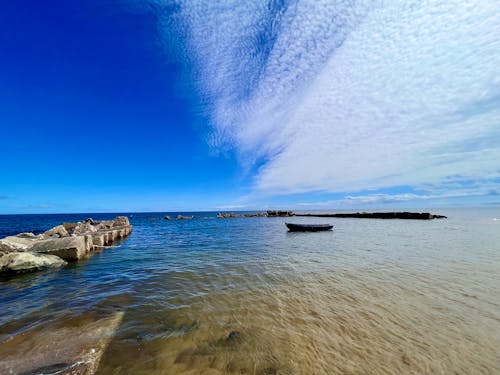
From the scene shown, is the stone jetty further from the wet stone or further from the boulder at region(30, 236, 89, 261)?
the wet stone

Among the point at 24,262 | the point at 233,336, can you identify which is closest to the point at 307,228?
the point at 233,336

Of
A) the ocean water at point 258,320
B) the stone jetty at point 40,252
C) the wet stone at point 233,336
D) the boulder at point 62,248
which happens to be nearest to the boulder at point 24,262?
the stone jetty at point 40,252

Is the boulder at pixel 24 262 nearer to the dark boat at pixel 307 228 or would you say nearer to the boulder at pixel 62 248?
the boulder at pixel 62 248

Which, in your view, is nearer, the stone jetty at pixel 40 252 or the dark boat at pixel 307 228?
the stone jetty at pixel 40 252

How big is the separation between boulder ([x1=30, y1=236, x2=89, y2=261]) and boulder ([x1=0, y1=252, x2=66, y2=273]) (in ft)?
3.30

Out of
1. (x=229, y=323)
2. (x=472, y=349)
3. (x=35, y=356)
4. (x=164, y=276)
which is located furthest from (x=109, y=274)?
(x=472, y=349)

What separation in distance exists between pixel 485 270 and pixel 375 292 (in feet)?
23.7

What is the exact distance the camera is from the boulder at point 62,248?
11.7 metres

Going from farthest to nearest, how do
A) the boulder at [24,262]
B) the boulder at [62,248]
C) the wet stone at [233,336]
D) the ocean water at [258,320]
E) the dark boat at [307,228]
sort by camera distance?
the dark boat at [307,228]
the boulder at [62,248]
the boulder at [24,262]
the wet stone at [233,336]
the ocean water at [258,320]

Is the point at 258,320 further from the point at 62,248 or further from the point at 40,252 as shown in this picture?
the point at 40,252

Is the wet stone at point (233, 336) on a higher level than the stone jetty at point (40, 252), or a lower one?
lower

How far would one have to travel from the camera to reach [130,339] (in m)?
4.48

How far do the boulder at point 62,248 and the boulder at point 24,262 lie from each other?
1007 millimetres

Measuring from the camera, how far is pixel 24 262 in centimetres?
986
